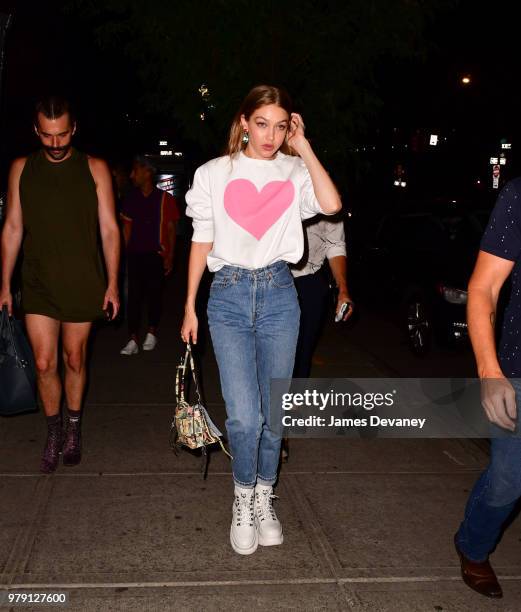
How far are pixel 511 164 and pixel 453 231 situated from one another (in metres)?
37.6

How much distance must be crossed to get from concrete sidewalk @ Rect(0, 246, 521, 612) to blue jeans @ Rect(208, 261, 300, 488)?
534 mm

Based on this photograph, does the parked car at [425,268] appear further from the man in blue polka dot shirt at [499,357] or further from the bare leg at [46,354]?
the man in blue polka dot shirt at [499,357]

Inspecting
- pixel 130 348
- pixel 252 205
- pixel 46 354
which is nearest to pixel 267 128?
pixel 252 205

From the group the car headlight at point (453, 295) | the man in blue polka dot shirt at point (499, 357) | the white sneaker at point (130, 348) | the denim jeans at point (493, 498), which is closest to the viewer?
the man in blue polka dot shirt at point (499, 357)

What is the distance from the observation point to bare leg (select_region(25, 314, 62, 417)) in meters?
4.50

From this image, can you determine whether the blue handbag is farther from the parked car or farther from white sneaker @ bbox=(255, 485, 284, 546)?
the parked car

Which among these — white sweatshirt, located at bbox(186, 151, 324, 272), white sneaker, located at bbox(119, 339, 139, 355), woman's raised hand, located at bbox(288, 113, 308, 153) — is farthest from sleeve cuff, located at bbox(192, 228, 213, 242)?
white sneaker, located at bbox(119, 339, 139, 355)

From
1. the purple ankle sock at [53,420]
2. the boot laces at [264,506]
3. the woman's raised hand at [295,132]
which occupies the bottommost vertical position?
the purple ankle sock at [53,420]

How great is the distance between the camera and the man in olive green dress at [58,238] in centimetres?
436

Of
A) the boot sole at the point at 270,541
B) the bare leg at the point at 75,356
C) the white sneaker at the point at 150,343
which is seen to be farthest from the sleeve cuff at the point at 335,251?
the white sneaker at the point at 150,343

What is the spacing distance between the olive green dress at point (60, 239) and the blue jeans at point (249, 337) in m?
1.21

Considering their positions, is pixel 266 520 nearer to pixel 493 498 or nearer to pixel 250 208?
pixel 493 498

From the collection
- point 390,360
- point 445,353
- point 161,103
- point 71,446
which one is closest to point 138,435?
point 71,446

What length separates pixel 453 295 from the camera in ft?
27.0
